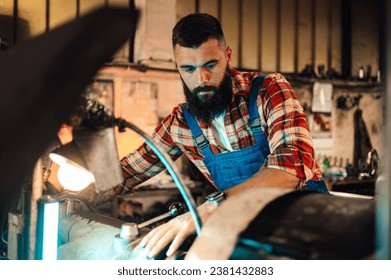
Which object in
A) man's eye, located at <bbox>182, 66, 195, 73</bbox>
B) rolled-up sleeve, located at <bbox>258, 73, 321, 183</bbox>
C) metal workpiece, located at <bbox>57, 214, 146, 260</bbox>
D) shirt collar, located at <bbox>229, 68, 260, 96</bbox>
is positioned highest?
man's eye, located at <bbox>182, 66, 195, 73</bbox>

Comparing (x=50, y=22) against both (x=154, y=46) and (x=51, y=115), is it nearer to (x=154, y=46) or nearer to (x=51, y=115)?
(x=154, y=46)

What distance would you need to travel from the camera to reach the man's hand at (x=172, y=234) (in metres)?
1.03

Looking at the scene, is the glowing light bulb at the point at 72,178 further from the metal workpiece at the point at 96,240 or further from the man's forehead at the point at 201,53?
the man's forehead at the point at 201,53

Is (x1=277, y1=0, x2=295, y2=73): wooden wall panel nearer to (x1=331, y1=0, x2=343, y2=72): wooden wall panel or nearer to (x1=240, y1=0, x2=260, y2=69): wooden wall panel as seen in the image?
(x1=240, y1=0, x2=260, y2=69): wooden wall panel

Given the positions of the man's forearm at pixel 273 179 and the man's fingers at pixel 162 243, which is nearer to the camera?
the man's fingers at pixel 162 243

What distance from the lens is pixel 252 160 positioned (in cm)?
204

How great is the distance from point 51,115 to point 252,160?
4.82 ft

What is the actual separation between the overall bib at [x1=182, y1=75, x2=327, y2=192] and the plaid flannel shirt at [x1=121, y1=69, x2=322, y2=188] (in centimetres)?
4

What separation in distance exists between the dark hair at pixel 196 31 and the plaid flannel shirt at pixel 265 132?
274mm

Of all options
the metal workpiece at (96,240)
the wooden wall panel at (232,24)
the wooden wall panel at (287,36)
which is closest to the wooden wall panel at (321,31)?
the wooden wall panel at (287,36)

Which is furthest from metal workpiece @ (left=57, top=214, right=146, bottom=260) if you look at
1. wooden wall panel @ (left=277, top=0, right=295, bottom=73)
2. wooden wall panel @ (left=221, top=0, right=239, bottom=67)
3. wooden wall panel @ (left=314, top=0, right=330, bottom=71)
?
wooden wall panel @ (left=314, top=0, right=330, bottom=71)

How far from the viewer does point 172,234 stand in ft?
3.48

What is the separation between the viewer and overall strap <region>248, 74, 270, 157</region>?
6.48 ft
